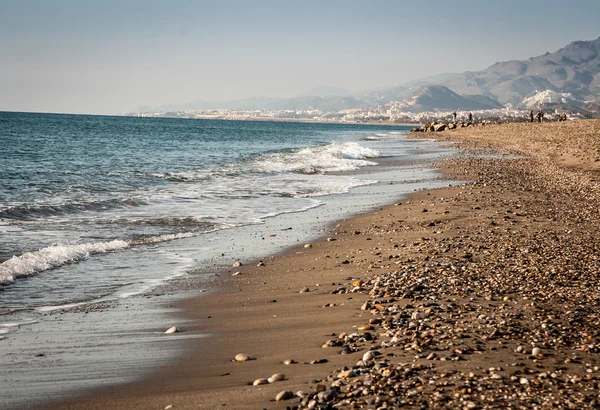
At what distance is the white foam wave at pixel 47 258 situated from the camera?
954cm

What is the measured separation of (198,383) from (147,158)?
34092mm

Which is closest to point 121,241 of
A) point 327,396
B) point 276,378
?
point 276,378

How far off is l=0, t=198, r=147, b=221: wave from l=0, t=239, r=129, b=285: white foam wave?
4.66 m

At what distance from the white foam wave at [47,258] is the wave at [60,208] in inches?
183

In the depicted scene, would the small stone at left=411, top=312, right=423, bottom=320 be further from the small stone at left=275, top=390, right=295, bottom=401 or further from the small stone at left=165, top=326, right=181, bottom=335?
the small stone at left=165, top=326, right=181, bottom=335

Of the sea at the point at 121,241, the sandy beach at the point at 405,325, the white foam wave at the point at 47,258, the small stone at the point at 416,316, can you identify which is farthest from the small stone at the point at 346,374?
the white foam wave at the point at 47,258

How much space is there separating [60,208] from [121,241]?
5.47m

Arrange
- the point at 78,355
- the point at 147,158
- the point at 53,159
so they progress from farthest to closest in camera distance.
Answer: the point at 147,158 → the point at 53,159 → the point at 78,355

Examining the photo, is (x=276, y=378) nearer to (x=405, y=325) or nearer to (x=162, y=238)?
(x=405, y=325)

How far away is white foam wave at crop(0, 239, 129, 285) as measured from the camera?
376 inches

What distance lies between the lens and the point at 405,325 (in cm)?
631

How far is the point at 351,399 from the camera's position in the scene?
15.1ft

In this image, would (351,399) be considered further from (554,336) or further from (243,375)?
(554,336)

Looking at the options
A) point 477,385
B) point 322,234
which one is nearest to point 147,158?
point 322,234
